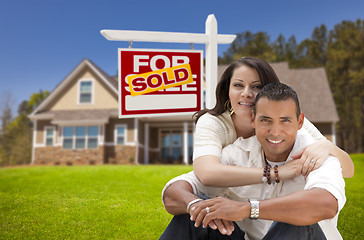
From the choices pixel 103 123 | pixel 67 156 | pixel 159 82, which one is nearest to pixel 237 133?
pixel 159 82

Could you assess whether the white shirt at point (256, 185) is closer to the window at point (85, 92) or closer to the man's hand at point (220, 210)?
the man's hand at point (220, 210)

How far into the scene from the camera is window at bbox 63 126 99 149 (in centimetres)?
1909

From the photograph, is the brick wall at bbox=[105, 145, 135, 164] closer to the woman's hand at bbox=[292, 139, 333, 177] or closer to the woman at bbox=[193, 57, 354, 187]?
the woman at bbox=[193, 57, 354, 187]

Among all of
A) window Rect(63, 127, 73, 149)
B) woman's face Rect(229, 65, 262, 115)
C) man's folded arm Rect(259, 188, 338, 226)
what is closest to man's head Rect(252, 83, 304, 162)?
woman's face Rect(229, 65, 262, 115)

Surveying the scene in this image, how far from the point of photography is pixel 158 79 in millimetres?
4656

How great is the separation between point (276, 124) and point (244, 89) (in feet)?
1.85

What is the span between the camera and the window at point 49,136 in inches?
778

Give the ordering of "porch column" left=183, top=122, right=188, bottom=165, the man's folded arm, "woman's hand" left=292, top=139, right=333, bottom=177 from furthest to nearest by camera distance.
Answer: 1. "porch column" left=183, top=122, right=188, bottom=165
2. "woman's hand" left=292, top=139, right=333, bottom=177
3. the man's folded arm

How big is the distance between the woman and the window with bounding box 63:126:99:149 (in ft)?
53.7

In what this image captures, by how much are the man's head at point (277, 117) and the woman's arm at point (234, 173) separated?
0.17 meters

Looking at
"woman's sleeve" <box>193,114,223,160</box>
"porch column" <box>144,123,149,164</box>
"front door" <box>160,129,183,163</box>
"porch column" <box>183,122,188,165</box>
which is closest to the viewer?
"woman's sleeve" <box>193,114,223,160</box>

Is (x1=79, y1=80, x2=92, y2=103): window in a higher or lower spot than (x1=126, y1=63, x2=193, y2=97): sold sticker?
higher

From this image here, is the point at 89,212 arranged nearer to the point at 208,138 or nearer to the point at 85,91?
the point at 208,138

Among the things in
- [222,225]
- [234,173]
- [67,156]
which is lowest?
[67,156]
